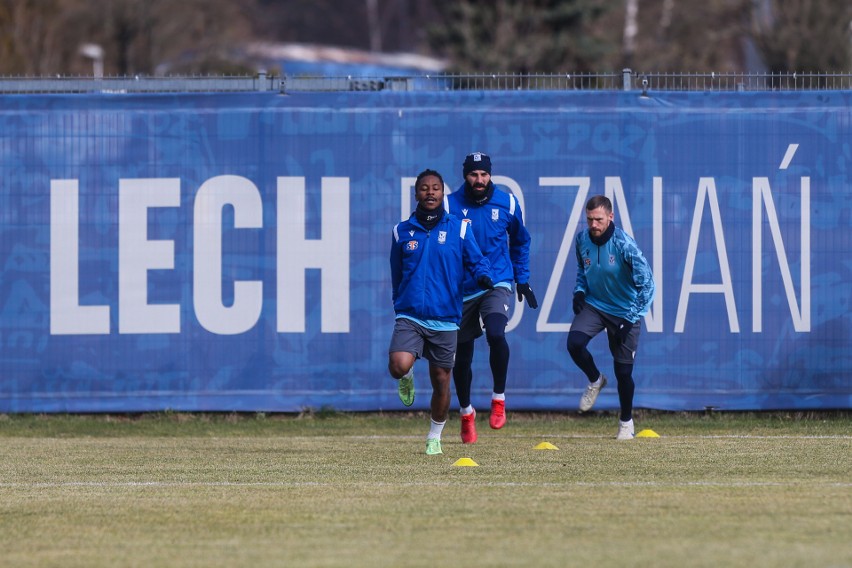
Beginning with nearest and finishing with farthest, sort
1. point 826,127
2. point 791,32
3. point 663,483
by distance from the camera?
point 663,483
point 826,127
point 791,32

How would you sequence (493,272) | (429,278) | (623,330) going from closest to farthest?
(429,278)
(493,272)
(623,330)

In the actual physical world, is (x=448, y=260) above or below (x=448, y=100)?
below

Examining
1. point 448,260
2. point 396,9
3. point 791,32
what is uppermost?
point 396,9

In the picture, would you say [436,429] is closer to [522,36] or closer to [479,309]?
[479,309]

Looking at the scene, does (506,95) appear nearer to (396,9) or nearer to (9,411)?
(9,411)

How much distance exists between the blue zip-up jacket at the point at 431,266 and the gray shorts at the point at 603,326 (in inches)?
69.4

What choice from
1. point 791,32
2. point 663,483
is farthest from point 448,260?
point 791,32

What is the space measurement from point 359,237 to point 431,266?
3676 millimetres

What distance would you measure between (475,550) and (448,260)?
4.47 meters

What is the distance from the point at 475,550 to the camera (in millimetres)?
7266

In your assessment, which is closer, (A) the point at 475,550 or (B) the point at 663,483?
(A) the point at 475,550

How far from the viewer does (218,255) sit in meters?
15.1

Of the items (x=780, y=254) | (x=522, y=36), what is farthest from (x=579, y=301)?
(x=522, y=36)

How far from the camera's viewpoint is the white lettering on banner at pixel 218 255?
592 inches
